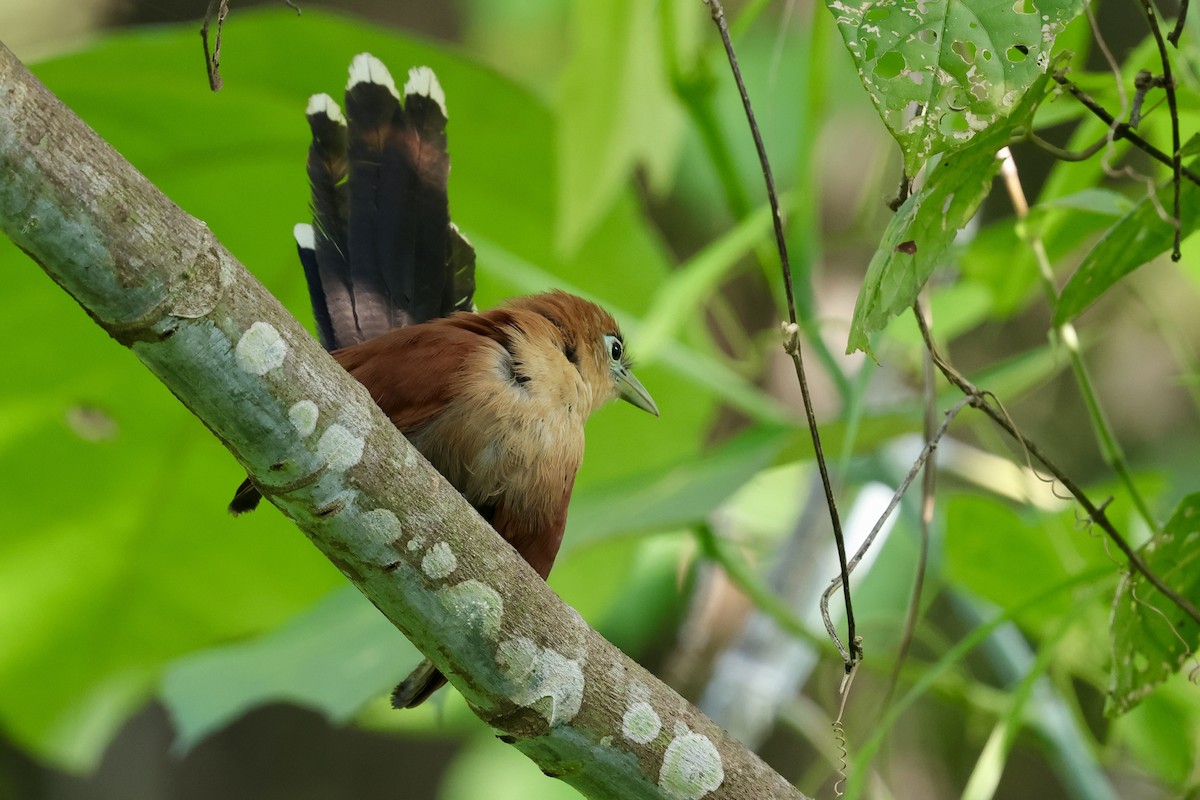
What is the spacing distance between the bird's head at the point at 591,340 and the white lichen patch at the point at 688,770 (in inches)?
27.6

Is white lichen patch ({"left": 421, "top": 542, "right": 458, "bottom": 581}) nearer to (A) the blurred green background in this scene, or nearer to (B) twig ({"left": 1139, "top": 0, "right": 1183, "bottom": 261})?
(A) the blurred green background

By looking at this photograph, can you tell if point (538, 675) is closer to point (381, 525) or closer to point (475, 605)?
point (475, 605)

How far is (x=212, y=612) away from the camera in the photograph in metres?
2.54

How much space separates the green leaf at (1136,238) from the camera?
1.22 meters

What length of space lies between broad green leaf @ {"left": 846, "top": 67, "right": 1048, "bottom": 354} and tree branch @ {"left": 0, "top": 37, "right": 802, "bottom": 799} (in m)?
0.37

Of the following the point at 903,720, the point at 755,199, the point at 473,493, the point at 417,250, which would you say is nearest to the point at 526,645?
the point at 473,493

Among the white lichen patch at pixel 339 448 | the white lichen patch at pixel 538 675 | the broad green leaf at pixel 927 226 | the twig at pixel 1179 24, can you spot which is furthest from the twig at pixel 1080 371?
the white lichen patch at pixel 339 448

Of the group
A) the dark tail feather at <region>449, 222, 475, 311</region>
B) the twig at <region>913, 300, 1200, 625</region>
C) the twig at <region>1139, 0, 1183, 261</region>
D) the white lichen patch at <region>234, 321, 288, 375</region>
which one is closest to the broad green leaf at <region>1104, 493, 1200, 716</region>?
the twig at <region>913, 300, 1200, 625</region>

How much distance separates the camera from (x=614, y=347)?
188 cm

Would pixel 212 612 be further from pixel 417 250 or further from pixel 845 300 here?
pixel 845 300

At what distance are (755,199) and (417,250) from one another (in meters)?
1.30

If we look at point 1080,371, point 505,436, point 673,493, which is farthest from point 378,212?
point 1080,371

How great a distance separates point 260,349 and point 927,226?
560 mm

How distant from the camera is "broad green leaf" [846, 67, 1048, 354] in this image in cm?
100
